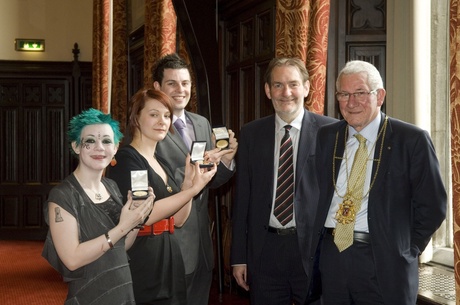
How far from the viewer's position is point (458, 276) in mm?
2574

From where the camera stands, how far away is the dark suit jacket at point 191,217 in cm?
311

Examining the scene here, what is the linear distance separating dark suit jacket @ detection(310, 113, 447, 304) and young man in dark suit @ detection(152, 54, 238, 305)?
2.71ft

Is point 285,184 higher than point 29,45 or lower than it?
lower

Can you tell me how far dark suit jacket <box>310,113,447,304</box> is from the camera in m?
2.51

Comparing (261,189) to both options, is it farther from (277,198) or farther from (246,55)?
(246,55)

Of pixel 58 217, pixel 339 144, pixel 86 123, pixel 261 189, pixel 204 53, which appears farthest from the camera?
pixel 204 53

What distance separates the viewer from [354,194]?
263 cm

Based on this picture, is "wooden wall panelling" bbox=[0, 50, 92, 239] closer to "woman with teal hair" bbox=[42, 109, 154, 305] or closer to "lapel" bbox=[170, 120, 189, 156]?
"lapel" bbox=[170, 120, 189, 156]

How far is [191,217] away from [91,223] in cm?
82

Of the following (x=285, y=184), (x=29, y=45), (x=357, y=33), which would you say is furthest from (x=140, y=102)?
(x=29, y=45)

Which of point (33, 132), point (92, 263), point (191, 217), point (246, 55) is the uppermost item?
point (246, 55)

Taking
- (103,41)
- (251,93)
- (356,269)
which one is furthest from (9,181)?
(356,269)

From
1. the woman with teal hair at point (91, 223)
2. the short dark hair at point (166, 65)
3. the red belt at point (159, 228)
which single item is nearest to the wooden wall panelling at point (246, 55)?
the short dark hair at point (166, 65)

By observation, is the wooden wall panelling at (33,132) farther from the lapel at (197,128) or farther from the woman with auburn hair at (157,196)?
the woman with auburn hair at (157,196)
